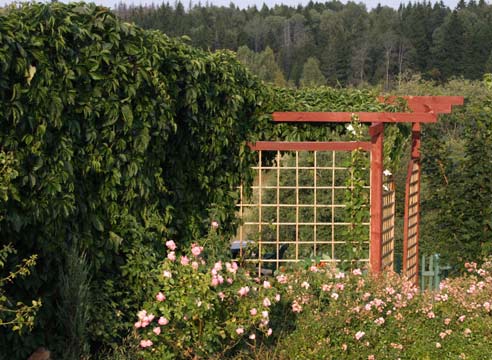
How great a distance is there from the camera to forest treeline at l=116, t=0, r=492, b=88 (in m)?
38.4

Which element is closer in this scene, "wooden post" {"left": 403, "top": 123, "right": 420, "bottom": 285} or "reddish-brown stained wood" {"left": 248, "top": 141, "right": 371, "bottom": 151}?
"reddish-brown stained wood" {"left": 248, "top": 141, "right": 371, "bottom": 151}

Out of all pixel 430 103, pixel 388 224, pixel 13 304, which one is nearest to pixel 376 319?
pixel 388 224

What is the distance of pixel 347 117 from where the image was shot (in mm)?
7145

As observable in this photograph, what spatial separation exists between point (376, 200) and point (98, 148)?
321 cm

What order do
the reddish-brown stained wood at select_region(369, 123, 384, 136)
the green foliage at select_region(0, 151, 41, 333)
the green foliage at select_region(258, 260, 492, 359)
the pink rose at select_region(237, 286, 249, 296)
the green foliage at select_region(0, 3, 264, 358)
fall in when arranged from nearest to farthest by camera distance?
the green foliage at select_region(0, 151, 41, 333), the green foliage at select_region(0, 3, 264, 358), the pink rose at select_region(237, 286, 249, 296), the green foliage at select_region(258, 260, 492, 359), the reddish-brown stained wood at select_region(369, 123, 384, 136)

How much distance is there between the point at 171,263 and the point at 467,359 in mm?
2162

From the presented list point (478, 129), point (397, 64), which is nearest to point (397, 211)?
point (478, 129)

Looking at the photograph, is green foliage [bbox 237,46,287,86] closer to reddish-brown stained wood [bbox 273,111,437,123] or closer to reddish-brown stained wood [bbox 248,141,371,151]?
reddish-brown stained wood [bbox 273,111,437,123]

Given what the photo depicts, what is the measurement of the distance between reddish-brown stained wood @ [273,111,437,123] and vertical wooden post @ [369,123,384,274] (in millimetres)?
203

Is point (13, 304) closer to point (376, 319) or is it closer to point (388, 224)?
point (376, 319)

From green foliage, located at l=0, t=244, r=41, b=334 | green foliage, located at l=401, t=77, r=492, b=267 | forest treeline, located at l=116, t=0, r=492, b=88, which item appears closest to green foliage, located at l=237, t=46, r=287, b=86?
forest treeline, located at l=116, t=0, r=492, b=88

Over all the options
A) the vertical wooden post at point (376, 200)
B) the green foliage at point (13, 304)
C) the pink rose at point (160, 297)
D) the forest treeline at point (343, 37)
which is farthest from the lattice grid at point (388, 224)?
the forest treeline at point (343, 37)

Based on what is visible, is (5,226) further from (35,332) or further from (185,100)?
(185,100)

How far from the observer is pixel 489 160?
846 centimetres
